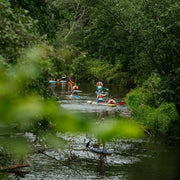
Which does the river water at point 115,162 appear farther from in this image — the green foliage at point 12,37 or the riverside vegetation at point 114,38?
the green foliage at point 12,37

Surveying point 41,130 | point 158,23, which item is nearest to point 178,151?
point 158,23

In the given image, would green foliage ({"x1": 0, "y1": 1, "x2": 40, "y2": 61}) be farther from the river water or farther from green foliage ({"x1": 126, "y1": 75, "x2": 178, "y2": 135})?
green foliage ({"x1": 126, "y1": 75, "x2": 178, "y2": 135})

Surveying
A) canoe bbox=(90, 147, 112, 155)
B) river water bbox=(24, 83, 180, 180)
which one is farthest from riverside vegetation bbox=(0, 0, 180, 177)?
canoe bbox=(90, 147, 112, 155)

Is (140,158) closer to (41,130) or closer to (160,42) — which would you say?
(160,42)

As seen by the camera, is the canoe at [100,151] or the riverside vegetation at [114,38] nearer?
the riverside vegetation at [114,38]

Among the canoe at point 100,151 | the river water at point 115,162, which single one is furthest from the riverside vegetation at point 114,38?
the canoe at point 100,151

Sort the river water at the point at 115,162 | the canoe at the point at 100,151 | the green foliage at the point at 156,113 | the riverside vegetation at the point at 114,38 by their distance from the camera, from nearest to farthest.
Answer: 1. the riverside vegetation at the point at 114,38
2. the river water at the point at 115,162
3. the canoe at the point at 100,151
4. the green foliage at the point at 156,113

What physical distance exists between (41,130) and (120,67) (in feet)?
138

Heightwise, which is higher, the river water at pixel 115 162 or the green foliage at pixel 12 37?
the green foliage at pixel 12 37

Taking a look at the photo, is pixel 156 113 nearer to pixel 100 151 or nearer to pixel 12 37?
pixel 100 151

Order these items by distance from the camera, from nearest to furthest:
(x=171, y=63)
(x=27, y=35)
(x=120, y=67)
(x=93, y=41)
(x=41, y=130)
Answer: (x=41, y=130) < (x=27, y=35) < (x=171, y=63) < (x=120, y=67) < (x=93, y=41)

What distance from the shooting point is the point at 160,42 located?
49.4 ft

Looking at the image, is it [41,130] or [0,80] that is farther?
[41,130]

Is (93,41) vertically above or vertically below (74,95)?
above
